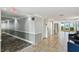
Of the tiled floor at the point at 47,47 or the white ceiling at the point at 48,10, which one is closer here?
the white ceiling at the point at 48,10

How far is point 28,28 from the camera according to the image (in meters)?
5.23

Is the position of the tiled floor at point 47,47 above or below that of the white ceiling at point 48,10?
below

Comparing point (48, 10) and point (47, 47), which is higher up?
point (48, 10)

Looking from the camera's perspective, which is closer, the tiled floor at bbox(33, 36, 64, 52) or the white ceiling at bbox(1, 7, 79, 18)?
the white ceiling at bbox(1, 7, 79, 18)

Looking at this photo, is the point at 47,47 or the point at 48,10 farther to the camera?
the point at 47,47

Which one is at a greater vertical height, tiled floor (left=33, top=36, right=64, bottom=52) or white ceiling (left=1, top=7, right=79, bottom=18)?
white ceiling (left=1, top=7, right=79, bottom=18)
